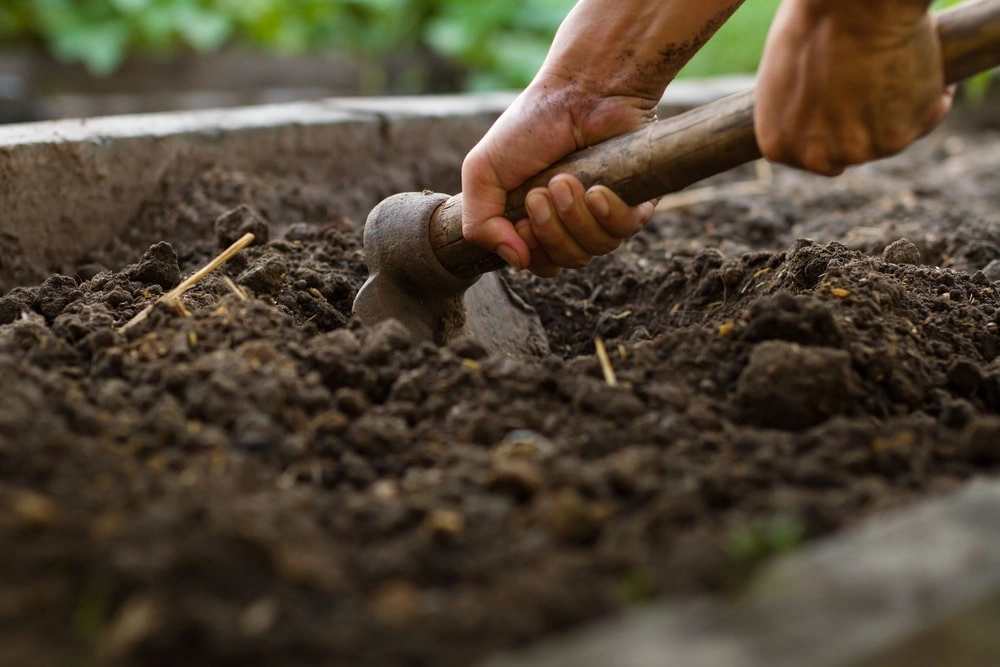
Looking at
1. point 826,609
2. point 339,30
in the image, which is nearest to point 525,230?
point 826,609

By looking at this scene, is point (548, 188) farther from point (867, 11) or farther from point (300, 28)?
point (300, 28)

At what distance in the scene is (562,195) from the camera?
2342 millimetres

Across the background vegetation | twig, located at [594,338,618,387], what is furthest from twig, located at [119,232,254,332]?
the background vegetation

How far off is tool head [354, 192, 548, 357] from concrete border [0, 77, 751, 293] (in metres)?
1.06

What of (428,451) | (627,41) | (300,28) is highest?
(300,28)

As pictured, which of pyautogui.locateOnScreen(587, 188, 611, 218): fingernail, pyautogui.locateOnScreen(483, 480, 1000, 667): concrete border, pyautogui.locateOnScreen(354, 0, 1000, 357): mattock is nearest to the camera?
pyautogui.locateOnScreen(483, 480, 1000, 667): concrete border

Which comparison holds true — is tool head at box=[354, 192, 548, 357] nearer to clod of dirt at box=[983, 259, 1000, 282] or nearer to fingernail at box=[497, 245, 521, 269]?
fingernail at box=[497, 245, 521, 269]

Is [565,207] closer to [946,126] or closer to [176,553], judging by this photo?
[176,553]

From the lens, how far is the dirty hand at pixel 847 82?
1747 millimetres

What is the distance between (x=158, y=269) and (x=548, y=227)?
0.95 metres

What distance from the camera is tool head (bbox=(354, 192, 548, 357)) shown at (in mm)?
2529

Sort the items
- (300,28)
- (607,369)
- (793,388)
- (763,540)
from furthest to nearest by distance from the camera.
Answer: (300,28)
(607,369)
(793,388)
(763,540)

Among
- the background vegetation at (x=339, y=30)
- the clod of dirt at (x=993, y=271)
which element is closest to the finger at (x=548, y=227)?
the clod of dirt at (x=993, y=271)

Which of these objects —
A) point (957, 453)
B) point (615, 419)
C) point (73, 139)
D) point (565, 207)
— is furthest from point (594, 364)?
point (73, 139)
